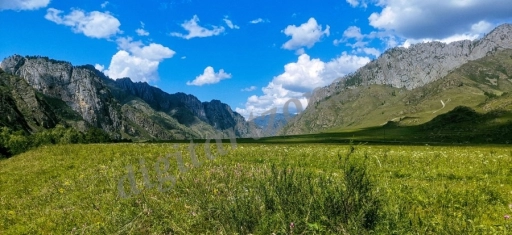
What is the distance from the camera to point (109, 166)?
19438 millimetres

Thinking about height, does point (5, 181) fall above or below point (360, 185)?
below

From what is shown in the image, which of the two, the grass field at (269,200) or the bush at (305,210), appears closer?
the bush at (305,210)

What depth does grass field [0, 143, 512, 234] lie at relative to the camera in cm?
708

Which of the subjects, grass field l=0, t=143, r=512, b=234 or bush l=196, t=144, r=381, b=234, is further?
grass field l=0, t=143, r=512, b=234

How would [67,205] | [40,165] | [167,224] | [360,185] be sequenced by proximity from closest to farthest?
[360,185] < [167,224] < [67,205] < [40,165]

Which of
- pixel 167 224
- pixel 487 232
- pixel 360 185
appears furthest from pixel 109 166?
pixel 487 232

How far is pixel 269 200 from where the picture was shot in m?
8.08

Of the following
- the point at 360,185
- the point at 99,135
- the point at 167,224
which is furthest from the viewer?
the point at 99,135

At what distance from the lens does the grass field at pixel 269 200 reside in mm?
7082

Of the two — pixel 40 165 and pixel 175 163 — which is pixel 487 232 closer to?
pixel 175 163

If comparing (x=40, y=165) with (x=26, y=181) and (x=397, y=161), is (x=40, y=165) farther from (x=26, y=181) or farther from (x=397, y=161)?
(x=397, y=161)

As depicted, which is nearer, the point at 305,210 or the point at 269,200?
the point at 305,210

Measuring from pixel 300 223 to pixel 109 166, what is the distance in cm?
1529

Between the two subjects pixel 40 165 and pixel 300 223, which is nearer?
pixel 300 223
